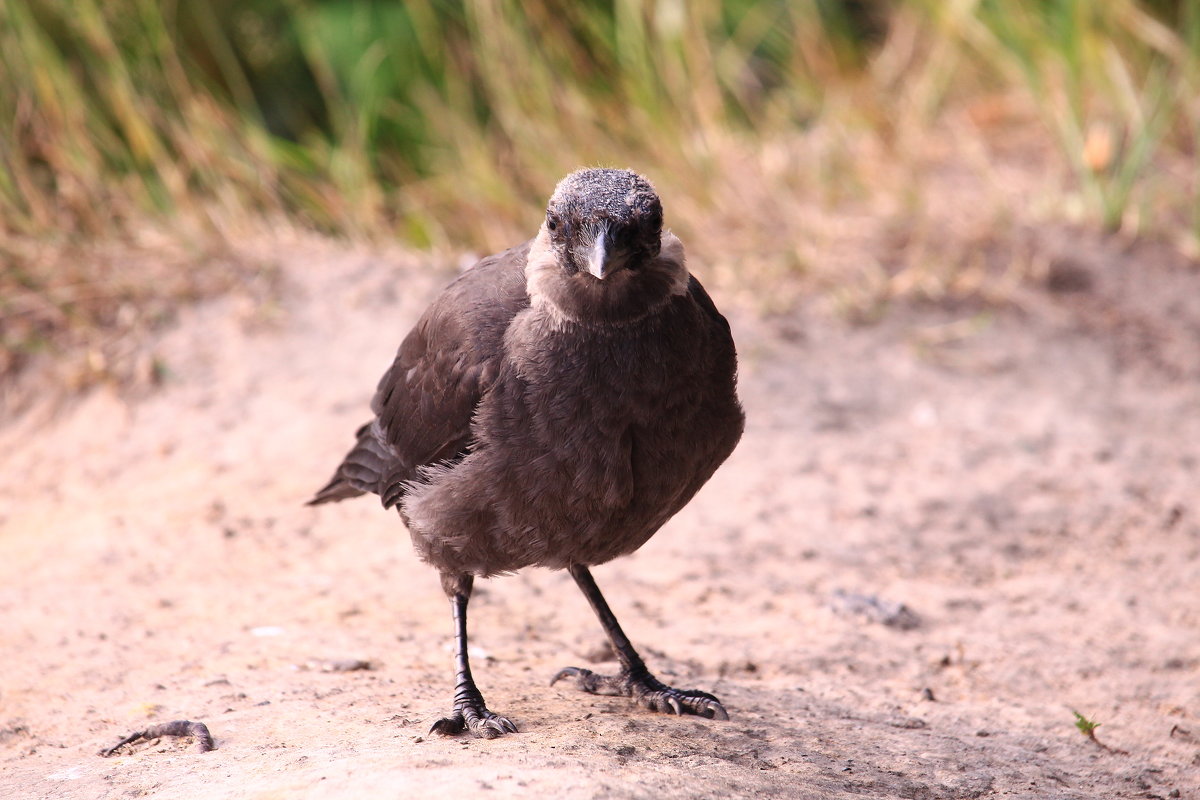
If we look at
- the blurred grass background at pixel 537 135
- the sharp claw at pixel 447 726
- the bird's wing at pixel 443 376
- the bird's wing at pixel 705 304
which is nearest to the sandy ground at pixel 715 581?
the sharp claw at pixel 447 726

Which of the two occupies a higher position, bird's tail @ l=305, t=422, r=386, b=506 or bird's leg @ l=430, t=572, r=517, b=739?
bird's tail @ l=305, t=422, r=386, b=506

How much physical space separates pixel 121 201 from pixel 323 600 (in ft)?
10.5

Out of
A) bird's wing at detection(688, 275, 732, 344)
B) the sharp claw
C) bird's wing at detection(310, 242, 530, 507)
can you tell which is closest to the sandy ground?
the sharp claw

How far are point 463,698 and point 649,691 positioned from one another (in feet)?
1.93

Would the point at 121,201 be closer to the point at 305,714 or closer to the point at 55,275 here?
the point at 55,275

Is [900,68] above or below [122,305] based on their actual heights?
above

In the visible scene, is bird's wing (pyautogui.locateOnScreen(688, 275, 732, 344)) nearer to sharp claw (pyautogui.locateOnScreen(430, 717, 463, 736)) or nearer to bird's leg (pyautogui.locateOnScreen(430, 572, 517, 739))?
bird's leg (pyautogui.locateOnScreen(430, 572, 517, 739))

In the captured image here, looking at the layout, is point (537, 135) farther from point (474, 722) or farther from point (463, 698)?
point (474, 722)

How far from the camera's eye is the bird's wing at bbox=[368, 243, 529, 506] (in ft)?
11.0

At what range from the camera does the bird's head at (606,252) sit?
3053 mm

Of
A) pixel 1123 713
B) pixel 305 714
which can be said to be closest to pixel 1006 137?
pixel 1123 713

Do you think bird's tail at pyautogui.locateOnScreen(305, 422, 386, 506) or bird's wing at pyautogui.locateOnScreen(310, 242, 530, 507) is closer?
bird's wing at pyautogui.locateOnScreen(310, 242, 530, 507)

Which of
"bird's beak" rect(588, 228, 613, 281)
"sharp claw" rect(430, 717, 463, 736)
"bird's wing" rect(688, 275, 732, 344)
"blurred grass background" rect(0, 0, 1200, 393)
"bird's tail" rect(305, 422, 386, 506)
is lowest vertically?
"sharp claw" rect(430, 717, 463, 736)

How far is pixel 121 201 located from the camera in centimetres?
663
